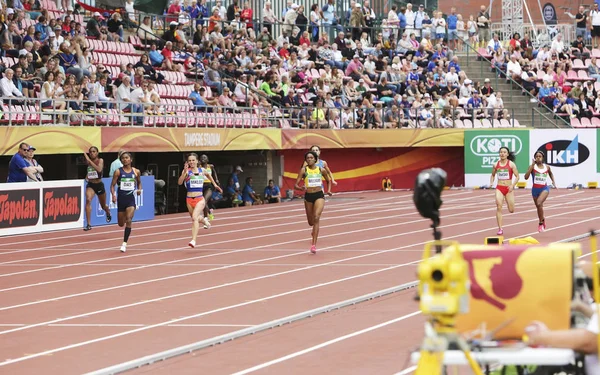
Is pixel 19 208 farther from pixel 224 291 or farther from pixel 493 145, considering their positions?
pixel 493 145

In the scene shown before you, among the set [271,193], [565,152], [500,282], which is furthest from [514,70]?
[500,282]

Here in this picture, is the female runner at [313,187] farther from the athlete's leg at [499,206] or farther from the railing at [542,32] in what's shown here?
the railing at [542,32]

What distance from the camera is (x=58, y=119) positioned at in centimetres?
2638

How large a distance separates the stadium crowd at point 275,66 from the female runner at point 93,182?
4.47 feet

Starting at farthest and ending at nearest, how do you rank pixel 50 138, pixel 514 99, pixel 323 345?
pixel 514 99
pixel 50 138
pixel 323 345

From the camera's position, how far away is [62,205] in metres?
25.8

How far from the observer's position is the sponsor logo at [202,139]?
30453 millimetres

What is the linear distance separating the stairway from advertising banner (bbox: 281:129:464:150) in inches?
136

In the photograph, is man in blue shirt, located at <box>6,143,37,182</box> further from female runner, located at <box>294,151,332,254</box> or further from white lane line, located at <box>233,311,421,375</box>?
white lane line, located at <box>233,311,421,375</box>

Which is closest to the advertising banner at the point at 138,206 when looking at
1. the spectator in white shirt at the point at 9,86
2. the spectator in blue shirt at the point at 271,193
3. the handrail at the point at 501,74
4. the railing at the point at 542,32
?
the spectator in white shirt at the point at 9,86

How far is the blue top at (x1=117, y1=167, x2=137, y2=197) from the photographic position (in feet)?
69.1

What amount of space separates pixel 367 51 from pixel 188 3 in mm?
8021

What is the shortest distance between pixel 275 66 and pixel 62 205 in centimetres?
1278

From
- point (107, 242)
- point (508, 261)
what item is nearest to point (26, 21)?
point (107, 242)
